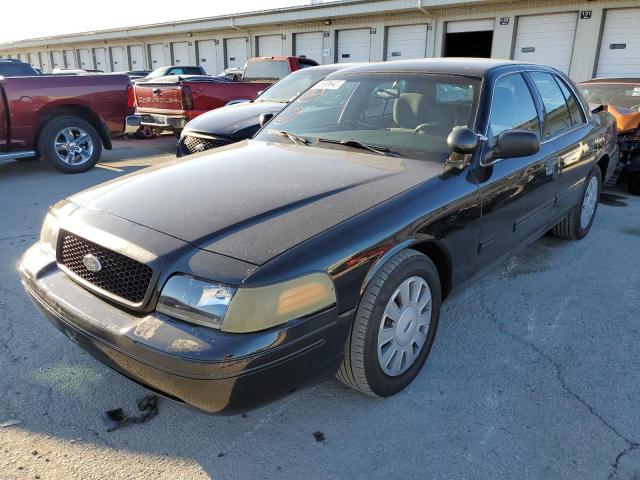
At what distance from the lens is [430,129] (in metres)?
3.15

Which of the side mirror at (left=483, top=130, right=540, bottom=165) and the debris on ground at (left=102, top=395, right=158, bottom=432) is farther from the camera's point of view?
the side mirror at (left=483, top=130, right=540, bottom=165)

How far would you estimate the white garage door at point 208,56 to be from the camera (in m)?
26.9

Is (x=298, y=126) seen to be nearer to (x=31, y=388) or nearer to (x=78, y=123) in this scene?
(x=31, y=388)

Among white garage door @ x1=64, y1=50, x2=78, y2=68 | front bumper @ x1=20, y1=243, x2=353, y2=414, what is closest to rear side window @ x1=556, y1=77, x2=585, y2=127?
front bumper @ x1=20, y1=243, x2=353, y2=414

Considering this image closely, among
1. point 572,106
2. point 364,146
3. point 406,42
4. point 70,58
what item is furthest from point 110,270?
point 70,58

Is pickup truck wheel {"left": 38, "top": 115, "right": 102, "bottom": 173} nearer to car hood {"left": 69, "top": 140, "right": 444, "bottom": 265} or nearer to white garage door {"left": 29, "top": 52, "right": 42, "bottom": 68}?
car hood {"left": 69, "top": 140, "right": 444, "bottom": 265}

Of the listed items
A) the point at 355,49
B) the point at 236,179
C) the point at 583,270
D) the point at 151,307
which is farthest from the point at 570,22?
the point at 151,307

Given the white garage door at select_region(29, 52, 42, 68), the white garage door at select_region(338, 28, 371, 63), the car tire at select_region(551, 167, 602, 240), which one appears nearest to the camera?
the car tire at select_region(551, 167, 602, 240)

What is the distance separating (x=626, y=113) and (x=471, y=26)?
11.5m

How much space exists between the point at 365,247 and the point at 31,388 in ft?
6.14

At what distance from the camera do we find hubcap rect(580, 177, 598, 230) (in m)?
4.79

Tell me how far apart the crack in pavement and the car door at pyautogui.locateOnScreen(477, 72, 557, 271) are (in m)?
0.43

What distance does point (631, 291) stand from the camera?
3.85 metres

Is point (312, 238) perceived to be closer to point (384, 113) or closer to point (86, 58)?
point (384, 113)
